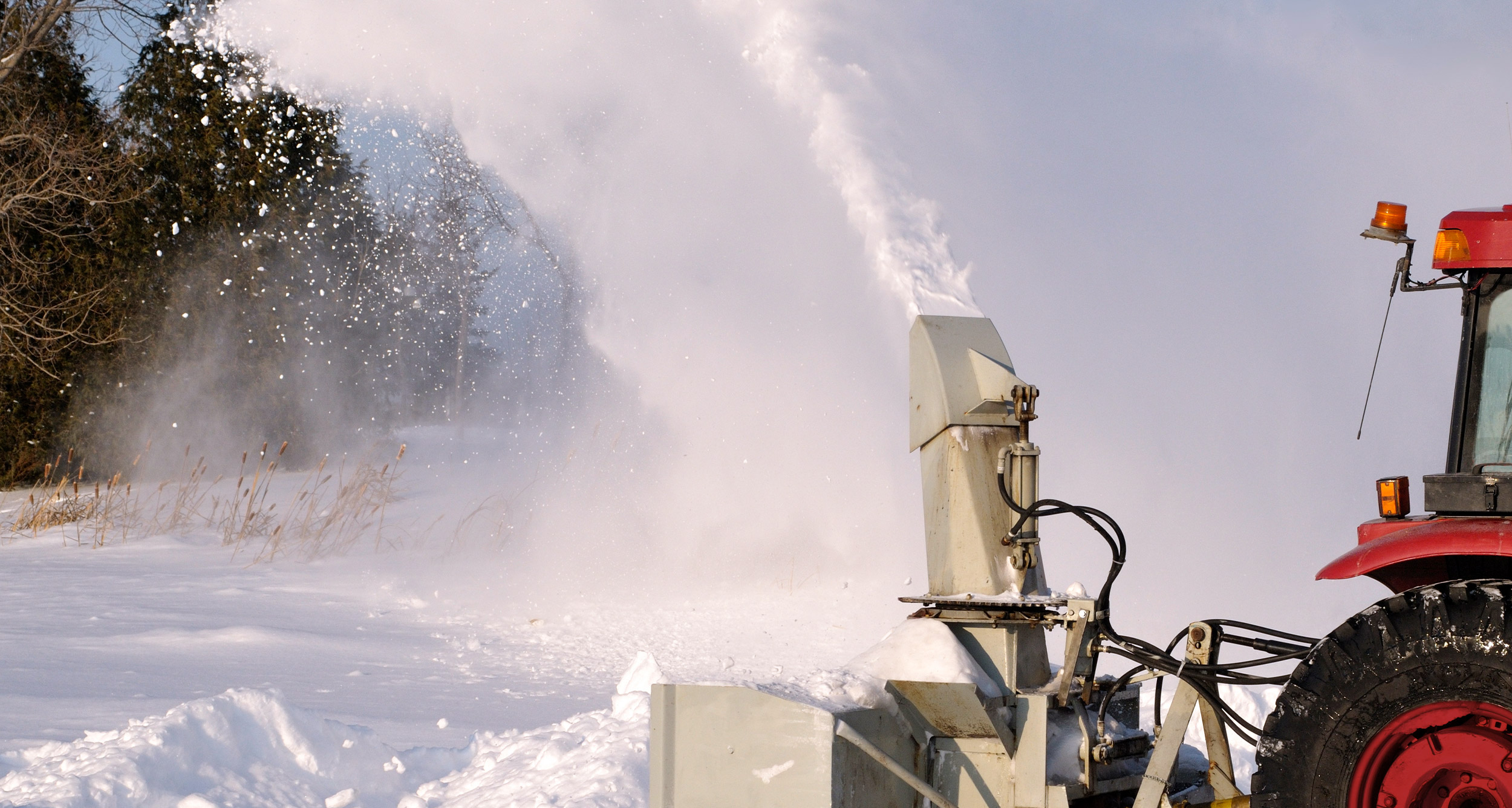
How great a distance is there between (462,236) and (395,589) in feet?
56.1

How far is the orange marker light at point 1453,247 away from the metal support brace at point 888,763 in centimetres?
187

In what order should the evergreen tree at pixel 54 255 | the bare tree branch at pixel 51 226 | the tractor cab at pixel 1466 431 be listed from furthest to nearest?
the evergreen tree at pixel 54 255 → the bare tree branch at pixel 51 226 → the tractor cab at pixel 1466 431

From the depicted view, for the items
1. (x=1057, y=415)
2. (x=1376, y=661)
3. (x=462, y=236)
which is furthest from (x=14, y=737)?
(x=462, y=236)

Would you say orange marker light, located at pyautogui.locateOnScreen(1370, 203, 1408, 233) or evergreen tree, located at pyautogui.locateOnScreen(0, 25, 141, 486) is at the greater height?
evergreen tree, located at pyautogui.locateOnScreen(0, 25, 141, 486)

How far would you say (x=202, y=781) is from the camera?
4199mm

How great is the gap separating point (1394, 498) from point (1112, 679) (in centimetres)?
109

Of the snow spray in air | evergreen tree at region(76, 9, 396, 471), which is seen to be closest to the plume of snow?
the snow spray in air

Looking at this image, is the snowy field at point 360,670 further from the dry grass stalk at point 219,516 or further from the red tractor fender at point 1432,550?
the red tractor fender at point 1432,550

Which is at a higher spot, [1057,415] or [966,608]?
[1057,415]

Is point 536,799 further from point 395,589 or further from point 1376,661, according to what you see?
point 395,589

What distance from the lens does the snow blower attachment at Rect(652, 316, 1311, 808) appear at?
3.15 m

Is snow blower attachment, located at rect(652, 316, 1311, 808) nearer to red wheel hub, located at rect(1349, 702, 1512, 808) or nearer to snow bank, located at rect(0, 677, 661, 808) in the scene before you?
red wheel hub, located at rect(1349, 702, 1512, 808)

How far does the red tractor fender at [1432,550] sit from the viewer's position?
286 centimetres

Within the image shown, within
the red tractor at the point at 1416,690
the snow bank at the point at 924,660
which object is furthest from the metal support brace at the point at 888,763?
the red tractor at the point at 1416,690
